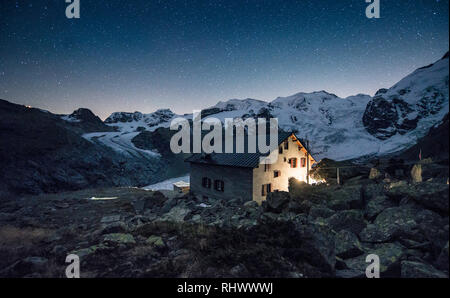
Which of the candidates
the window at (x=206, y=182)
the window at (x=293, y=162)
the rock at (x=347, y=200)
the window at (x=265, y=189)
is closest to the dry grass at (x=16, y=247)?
the rock at (x=347, y=200)

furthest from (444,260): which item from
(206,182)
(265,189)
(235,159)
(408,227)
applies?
(206,182)

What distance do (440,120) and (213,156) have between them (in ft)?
74.4

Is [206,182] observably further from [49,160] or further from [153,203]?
[49,160]

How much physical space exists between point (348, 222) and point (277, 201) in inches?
221

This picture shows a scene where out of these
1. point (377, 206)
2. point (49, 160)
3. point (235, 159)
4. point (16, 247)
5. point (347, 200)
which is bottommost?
point (16, 247)

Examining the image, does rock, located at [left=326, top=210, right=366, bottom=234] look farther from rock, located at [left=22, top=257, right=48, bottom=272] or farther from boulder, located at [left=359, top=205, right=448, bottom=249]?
rock, located at [left=22, top=257, right=48, bottom=272]

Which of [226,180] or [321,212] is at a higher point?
[321,212]

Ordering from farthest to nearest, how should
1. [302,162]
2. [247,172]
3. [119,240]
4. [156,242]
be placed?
[302,162], [247,172], [119,240], [156,242]

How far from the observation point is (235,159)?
896 inches

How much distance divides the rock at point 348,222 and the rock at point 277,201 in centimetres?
477
